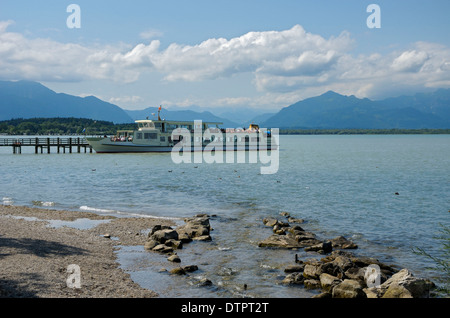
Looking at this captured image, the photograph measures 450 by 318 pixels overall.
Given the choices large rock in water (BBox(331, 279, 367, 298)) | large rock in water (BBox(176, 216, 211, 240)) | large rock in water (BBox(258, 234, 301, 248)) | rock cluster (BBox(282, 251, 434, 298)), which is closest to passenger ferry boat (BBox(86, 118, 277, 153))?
large rock in water (BBox(176, 216, 211, 240))

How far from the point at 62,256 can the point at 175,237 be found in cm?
434

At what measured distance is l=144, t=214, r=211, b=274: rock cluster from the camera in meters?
13.7

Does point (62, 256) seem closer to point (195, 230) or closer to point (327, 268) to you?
point (195, 230)

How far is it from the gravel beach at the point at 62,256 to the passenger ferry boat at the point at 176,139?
54.6m

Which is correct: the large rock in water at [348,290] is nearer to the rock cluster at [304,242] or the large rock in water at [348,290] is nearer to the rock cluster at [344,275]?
the rock cluster at [344,275]

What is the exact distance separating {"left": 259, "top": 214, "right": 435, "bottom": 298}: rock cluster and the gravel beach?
442 centimetres

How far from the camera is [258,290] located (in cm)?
1037

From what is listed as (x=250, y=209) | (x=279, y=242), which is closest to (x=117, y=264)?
(x=279, y=242)

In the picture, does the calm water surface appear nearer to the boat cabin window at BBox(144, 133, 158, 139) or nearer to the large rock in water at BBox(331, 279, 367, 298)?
the large rock in water at BBox(331, 279, 367, 298)

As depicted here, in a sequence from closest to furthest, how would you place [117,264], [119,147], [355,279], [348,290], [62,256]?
[348,290] < [355,279] < [62,256] < [117,264] < [119,147]

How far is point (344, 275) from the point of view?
11102 millimetres
